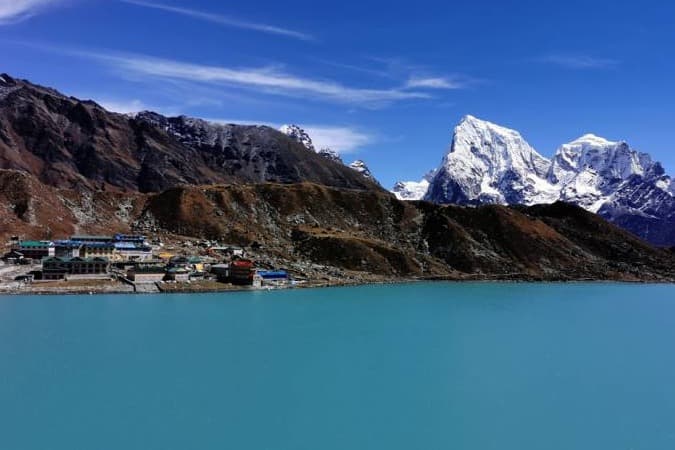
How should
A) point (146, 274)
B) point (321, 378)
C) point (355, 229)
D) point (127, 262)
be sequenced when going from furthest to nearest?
point (355, 229)
point (127, 262)
point (146, 274)
point (321, 378)

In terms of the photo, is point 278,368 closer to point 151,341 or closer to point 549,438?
point 151,341

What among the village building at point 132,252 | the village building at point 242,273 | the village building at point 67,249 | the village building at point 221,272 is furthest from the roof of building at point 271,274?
the village building at point 67,249

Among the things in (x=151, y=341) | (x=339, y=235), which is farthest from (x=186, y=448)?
(x=339, y=235)

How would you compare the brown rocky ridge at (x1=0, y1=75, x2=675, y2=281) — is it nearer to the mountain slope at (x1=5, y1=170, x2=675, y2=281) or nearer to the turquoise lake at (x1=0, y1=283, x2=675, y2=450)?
the mountain slope at (x1=5, y1=170, x2=675, y2=281)

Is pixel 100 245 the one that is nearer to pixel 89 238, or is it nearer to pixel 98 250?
pixel 98 250

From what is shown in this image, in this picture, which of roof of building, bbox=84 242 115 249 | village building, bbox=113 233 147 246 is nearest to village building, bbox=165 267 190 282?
roof of building, bbox=84 242 115 249

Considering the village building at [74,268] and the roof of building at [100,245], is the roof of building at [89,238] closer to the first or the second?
the roof of building at [100,245]

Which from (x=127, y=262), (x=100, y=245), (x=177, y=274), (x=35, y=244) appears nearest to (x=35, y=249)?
(x=35, y=244)
